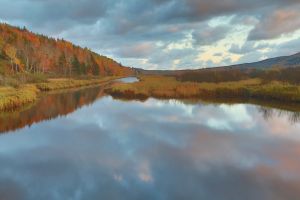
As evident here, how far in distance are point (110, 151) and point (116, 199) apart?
15.9ft

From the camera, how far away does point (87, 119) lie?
68.9 ft

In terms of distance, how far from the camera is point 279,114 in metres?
20.7

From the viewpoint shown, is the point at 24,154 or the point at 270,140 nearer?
the point at 24,154

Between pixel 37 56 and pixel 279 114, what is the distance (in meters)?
64.6

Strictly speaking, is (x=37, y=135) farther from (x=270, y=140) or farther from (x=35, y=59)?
(x=35, y=59)

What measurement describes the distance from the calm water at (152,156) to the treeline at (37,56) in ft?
134

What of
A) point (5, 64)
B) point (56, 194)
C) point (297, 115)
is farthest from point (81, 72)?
point (56, 194)

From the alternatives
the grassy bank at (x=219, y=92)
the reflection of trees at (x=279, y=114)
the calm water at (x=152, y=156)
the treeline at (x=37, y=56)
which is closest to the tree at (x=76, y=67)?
the treeline at (x=37, y=56)

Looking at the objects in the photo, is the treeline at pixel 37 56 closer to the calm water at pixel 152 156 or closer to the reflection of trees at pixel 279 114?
the calm water at pixel 152 156

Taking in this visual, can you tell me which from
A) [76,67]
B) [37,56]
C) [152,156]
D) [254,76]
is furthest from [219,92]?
[76,67]

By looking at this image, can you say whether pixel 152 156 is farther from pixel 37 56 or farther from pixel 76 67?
pixel 76 67

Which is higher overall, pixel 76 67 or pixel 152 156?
pixel 76 67

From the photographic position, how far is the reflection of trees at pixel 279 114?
19.0 metres

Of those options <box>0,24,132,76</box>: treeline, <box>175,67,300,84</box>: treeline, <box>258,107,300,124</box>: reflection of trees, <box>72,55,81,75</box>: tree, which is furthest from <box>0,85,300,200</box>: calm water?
<box>72,55,81,75</box>: tree
